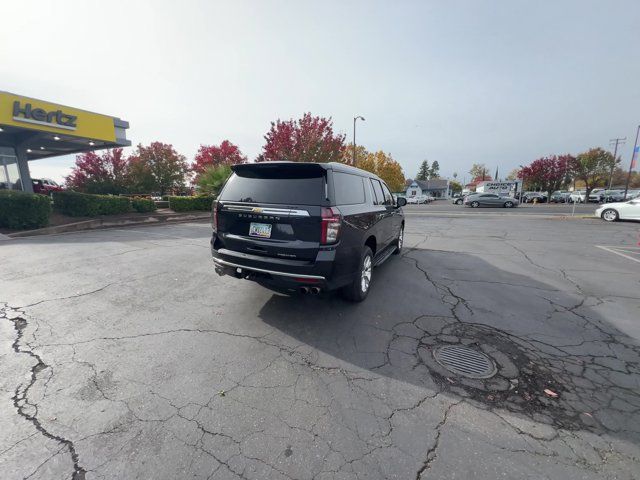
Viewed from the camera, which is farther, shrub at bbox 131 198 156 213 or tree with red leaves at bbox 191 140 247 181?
tree with red leaves at bbox 191 140 247 181

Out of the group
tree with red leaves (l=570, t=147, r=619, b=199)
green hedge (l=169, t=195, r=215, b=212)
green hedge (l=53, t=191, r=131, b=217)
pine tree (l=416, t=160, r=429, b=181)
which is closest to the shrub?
green hedge (l=53, t=191, r=131, b=217)

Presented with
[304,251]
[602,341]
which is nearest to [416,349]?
[304,251]

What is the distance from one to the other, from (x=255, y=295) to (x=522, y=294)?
4636mm

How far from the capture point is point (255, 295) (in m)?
4.54

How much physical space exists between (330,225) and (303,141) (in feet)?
69.4

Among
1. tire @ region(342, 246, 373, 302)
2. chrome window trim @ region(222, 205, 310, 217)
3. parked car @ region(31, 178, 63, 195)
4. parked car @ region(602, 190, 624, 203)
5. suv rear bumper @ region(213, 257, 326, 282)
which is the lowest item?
tire @ region(342, 246, 373, 302)

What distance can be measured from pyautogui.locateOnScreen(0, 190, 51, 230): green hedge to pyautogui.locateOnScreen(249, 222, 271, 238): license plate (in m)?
12.0

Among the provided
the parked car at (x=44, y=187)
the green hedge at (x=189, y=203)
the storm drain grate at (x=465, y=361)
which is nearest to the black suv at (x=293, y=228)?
the storm drain grate at (x=465, y=361)

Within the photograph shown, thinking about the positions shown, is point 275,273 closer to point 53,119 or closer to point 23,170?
point 53,119

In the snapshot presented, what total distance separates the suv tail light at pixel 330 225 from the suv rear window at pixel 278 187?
0.61ft

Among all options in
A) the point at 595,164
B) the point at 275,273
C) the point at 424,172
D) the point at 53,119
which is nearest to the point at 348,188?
the point at 275,273

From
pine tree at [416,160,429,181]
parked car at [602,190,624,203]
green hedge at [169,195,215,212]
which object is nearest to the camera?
green hedge at [169,195,215,212]

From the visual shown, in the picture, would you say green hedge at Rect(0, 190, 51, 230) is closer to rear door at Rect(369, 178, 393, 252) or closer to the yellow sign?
the yellow sign

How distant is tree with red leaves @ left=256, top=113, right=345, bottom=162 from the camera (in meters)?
22.8
